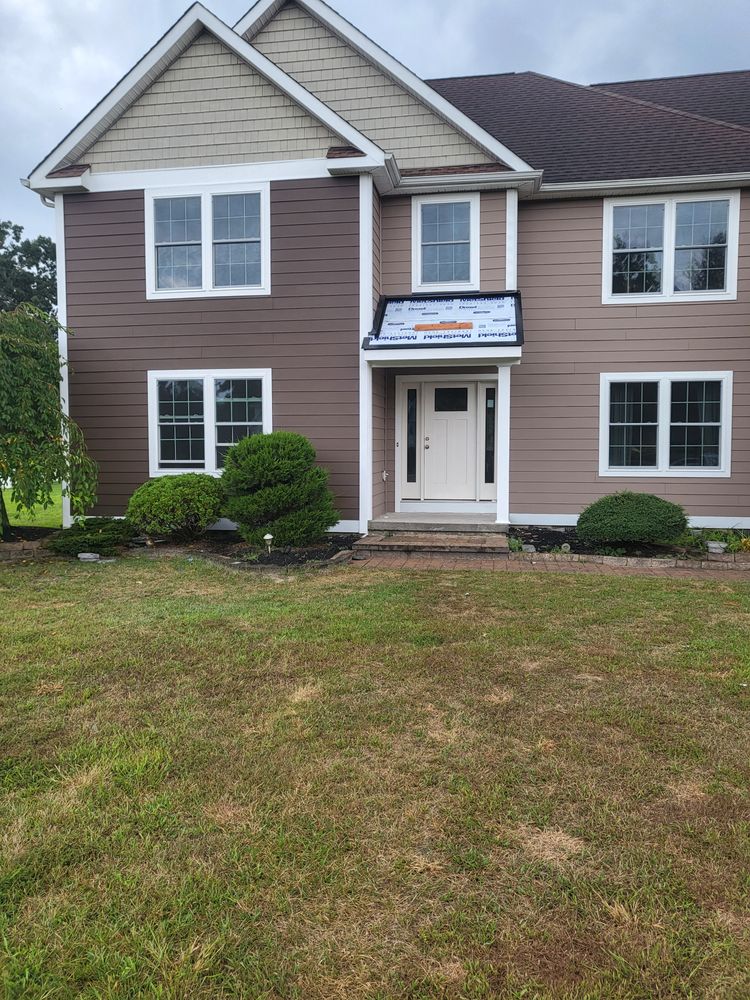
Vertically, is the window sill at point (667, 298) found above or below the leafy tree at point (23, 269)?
below

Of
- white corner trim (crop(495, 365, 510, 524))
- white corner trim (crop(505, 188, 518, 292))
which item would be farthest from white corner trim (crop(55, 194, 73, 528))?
white corner trim (crop(505, 188, 518, 292))

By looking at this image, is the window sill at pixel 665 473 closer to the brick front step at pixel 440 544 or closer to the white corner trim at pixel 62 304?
the brick front step at pixel 440 544

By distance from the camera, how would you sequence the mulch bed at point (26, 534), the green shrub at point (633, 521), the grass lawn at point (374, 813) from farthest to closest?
the mulch bed at point (26, 534) < the green shrub at point (633, 521) < the grass lawn at point (374, 813)

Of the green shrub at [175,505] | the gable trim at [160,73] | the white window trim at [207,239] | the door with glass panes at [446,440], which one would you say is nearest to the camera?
the green shrub at [175,505]

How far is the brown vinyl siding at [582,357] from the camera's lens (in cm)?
1091

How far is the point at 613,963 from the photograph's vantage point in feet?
7.09

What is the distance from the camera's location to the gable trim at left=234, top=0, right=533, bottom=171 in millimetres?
10734

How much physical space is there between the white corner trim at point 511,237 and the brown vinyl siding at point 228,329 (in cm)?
240

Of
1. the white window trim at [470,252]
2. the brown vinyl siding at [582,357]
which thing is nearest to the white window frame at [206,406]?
the white window trim at [470,252]

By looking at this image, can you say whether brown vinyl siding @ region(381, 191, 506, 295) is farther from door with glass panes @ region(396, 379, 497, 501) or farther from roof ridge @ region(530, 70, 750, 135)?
roof ridge @ region(530, 70, 750, 135)

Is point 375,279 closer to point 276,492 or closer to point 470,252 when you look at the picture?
point 470,252

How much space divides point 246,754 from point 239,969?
53.5 inches

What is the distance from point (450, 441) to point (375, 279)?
2.91 m

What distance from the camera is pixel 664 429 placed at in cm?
1109
